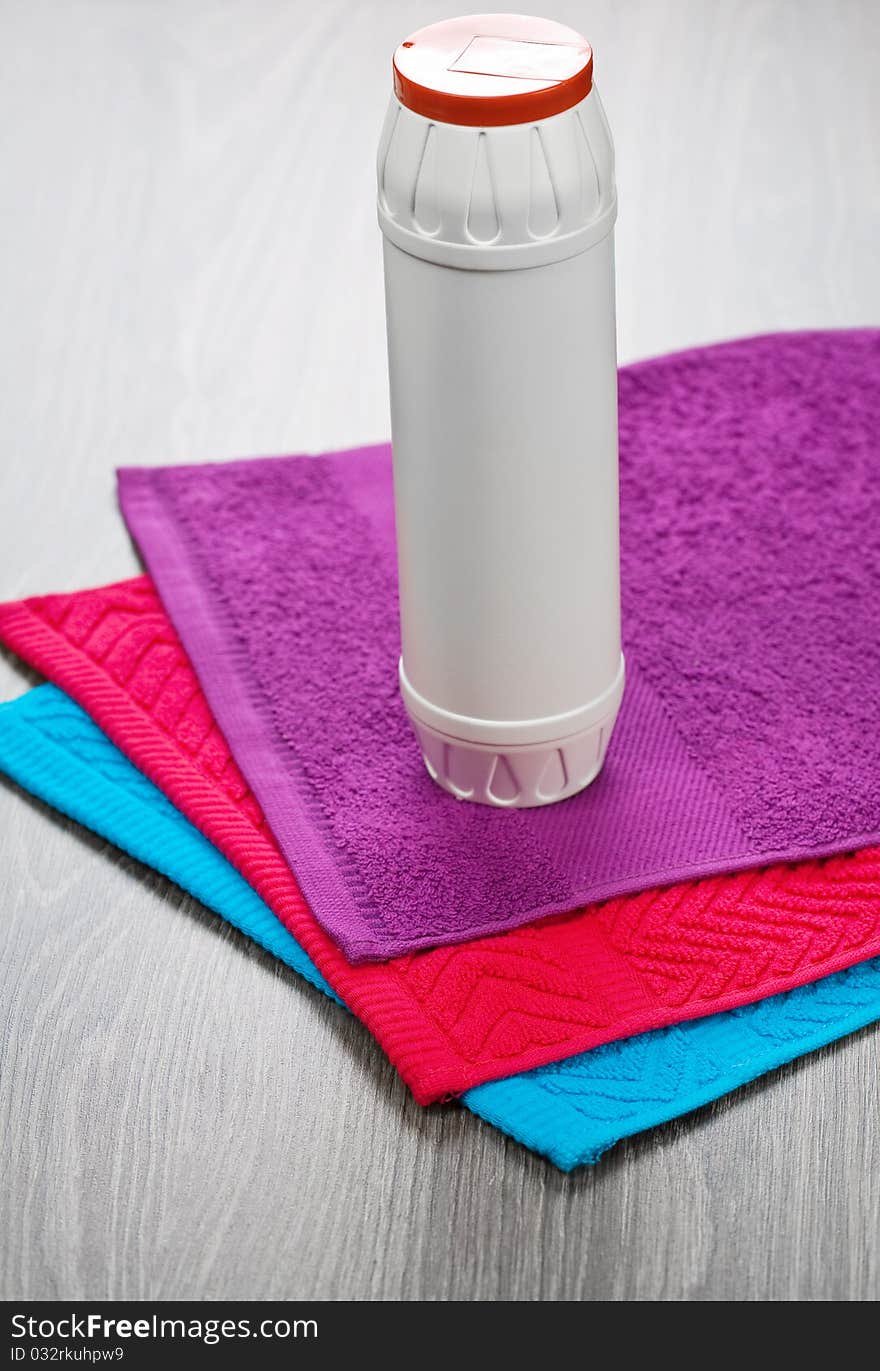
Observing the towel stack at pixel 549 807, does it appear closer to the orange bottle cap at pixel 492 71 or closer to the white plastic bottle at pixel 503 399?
the white plastic bottle at pixel 503 399

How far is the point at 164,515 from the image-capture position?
121 cm

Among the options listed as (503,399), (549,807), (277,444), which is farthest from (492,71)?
(277,444)

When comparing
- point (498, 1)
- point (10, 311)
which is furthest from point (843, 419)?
point (498, 1)

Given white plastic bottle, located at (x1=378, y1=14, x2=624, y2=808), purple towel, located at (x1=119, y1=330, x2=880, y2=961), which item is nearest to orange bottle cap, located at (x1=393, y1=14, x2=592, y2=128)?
white plastic bottle, located at (x1=378, y1=14, x2=624, y2=808)

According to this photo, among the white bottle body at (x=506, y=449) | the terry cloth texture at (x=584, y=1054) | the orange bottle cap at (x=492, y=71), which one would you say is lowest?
the terry cloth texture at (x=584, y=1054)

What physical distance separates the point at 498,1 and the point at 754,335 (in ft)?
2.86

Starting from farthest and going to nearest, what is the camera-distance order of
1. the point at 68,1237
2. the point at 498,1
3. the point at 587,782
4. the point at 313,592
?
the point at 498,1, the point at 313,592, the point at 587,782, the point at 68,1237

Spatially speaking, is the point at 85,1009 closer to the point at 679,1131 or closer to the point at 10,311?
the point at 679,1131

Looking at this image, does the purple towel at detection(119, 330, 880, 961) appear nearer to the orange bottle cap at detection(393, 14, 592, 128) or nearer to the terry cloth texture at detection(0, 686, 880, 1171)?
the terry cloth texture at detection(0, 686, 880, 1171)

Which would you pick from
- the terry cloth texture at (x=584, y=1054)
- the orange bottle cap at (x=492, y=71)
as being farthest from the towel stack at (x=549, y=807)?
the orange bottle cap at (x=492, y=71)

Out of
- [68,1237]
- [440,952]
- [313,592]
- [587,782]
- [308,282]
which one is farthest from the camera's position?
[308,282]

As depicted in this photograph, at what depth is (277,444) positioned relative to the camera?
132cm

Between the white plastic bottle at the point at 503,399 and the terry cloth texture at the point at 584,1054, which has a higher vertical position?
the white plastic bottle at the point at 503,399

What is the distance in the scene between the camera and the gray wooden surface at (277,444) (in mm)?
758
